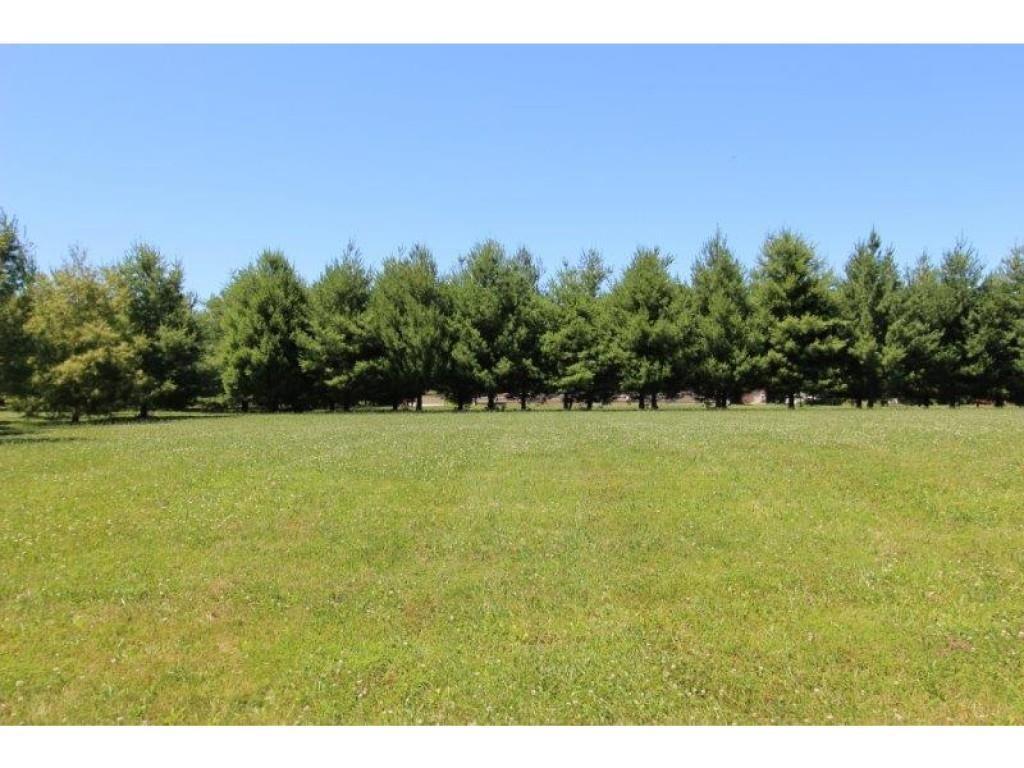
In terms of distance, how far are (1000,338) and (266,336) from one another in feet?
226

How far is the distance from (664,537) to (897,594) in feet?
11.2

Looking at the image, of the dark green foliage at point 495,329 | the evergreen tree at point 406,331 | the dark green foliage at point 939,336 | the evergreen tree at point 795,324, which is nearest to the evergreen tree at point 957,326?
the dark green foliage at point 939,336

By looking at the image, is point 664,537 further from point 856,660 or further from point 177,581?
point 177,581

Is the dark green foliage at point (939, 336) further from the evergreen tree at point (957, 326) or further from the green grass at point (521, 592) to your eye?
the green grass at point (521, 592)

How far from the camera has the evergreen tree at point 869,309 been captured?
5800cm

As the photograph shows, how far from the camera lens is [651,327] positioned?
2191 inches

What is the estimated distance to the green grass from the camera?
6500mm

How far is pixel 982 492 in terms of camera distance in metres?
12.5

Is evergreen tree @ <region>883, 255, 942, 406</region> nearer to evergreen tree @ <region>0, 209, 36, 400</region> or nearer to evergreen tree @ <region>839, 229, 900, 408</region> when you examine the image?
evergreen tree @ <region>839, 229, 900, 408</region>

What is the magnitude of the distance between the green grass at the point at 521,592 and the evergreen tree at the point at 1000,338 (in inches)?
2171

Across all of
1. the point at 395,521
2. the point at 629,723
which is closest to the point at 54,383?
the point at 395,521

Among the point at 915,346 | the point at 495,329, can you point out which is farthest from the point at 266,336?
the point at 915,346

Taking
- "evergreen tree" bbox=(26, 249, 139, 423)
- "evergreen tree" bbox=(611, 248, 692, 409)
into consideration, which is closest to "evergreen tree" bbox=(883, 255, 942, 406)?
"evergreen tree" bbox=(611, 248, 692, 409)

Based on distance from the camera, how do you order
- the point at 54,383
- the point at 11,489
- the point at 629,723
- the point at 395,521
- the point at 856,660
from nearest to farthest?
the point at 629,723 < the point at 856,660 < the point at 395,521 < the point at 11,489 < the point at 54,383
